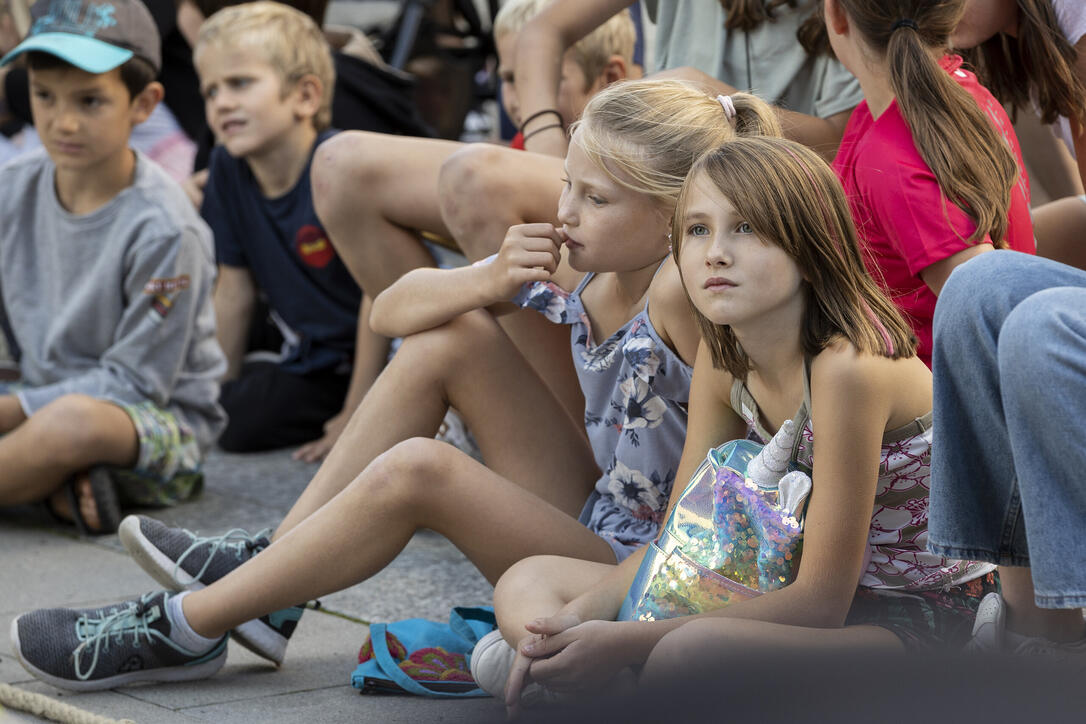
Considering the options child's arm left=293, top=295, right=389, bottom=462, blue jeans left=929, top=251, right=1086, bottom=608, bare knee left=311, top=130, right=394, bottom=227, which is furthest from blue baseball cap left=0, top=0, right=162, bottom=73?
blue jeans left=929, top=251, right=1086, bottom=608

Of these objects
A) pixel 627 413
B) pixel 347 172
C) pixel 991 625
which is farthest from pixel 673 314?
pixel 347 172

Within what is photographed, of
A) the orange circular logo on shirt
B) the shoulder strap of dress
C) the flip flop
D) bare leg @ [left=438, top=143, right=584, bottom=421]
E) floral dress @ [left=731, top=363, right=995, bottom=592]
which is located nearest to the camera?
floral dress @ [left=731, top=363, right=995, bottom=592]

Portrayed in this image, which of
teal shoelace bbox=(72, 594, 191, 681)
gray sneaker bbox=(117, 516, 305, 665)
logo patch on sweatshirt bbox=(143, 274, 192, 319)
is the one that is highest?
logo patch on sweatshirt bbox=(143, 274, 192, 319)

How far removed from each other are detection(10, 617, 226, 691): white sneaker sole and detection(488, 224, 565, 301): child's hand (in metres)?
0.75

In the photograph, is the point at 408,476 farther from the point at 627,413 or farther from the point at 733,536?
the point at 733,536

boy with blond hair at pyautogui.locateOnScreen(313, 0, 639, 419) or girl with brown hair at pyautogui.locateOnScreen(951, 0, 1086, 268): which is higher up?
girl with brown hair at pyautogui.locateOnScreen(951, 0, 1086, 268)

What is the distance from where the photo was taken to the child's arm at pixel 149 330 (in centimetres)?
315

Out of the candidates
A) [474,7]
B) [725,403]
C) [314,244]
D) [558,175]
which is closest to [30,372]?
[314,244]

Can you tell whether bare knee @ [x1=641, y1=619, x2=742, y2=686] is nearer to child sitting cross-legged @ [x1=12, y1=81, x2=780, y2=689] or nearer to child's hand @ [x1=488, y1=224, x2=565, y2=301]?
child sitting cross-legged @ [x1=12, y1=81, x2=780, y2=689]

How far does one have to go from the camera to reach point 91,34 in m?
3.25

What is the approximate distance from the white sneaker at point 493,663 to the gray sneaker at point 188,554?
35 centimetres

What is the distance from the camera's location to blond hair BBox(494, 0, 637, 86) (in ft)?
10.4

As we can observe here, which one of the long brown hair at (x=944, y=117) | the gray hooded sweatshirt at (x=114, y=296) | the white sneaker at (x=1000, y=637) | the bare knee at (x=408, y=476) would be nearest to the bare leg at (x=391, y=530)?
the bare knee at (x=408, y=476)

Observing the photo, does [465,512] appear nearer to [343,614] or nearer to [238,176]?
[343,614]
